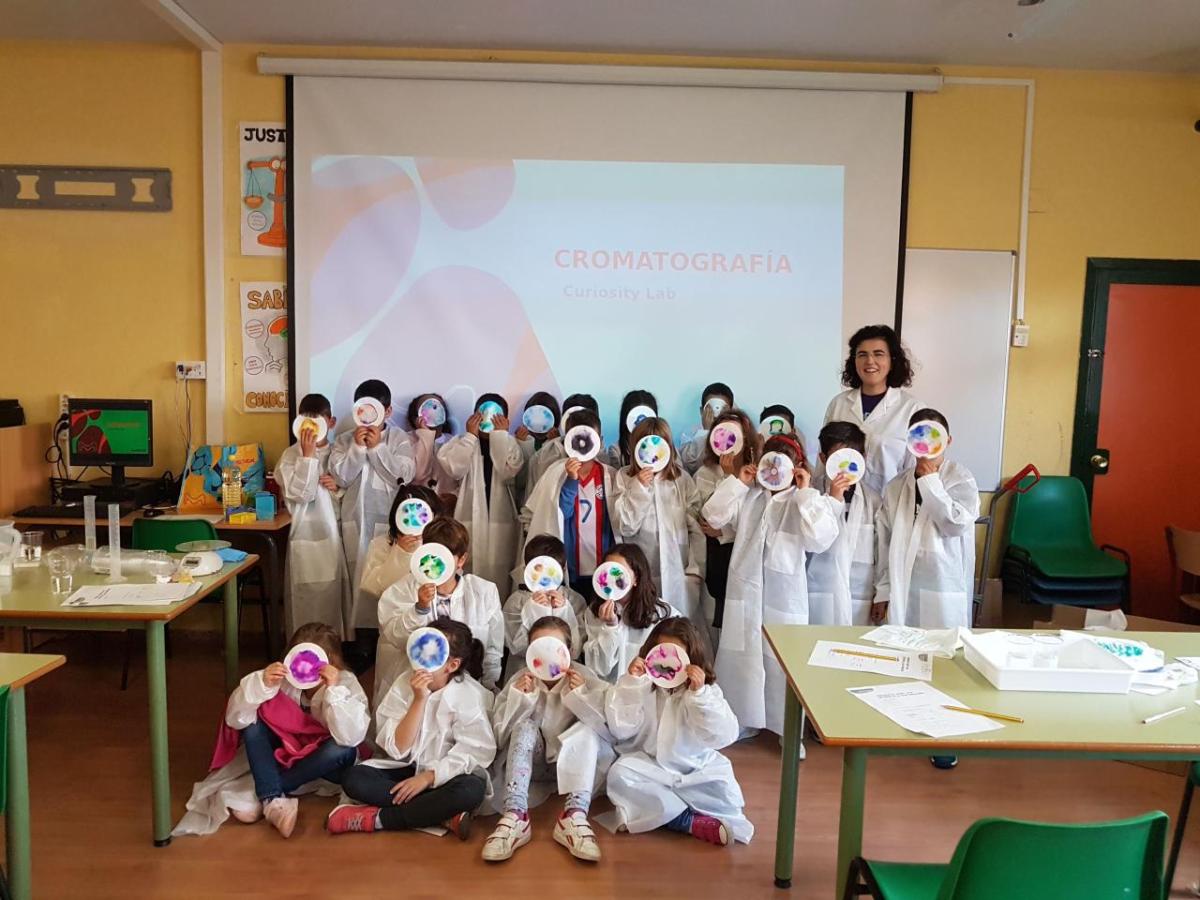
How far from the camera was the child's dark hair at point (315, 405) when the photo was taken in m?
3.75

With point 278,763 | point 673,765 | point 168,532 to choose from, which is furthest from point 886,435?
point 168,532

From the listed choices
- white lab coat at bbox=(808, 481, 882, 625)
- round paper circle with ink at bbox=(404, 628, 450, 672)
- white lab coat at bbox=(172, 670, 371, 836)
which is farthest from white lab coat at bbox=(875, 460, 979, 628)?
white lab coat at bbox=(172, 670, 371, 836)

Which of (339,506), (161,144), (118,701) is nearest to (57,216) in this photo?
(161,144)

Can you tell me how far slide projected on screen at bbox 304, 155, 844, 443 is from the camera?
→ 4.01 metres

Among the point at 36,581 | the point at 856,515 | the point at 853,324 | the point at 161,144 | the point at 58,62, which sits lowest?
the point at 36,581

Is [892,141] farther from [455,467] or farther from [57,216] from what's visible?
[57,216]

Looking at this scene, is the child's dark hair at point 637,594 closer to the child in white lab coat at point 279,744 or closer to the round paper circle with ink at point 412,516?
the round paper circle with ink at point 412,516

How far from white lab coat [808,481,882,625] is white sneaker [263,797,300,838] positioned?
6.30ft

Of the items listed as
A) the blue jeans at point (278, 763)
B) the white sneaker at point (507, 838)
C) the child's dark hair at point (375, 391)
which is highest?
the child's dark hair at point (375, 391)

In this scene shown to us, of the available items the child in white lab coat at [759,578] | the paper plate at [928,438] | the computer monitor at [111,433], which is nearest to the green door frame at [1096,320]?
the paper plate at [928,438]

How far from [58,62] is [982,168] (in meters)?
4.62

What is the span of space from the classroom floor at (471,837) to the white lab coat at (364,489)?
32.0 inches

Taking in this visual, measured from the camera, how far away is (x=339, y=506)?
3801 millimetres

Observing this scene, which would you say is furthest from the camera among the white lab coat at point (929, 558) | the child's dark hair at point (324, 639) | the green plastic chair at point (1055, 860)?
the white lab coat at point (929, 558)
